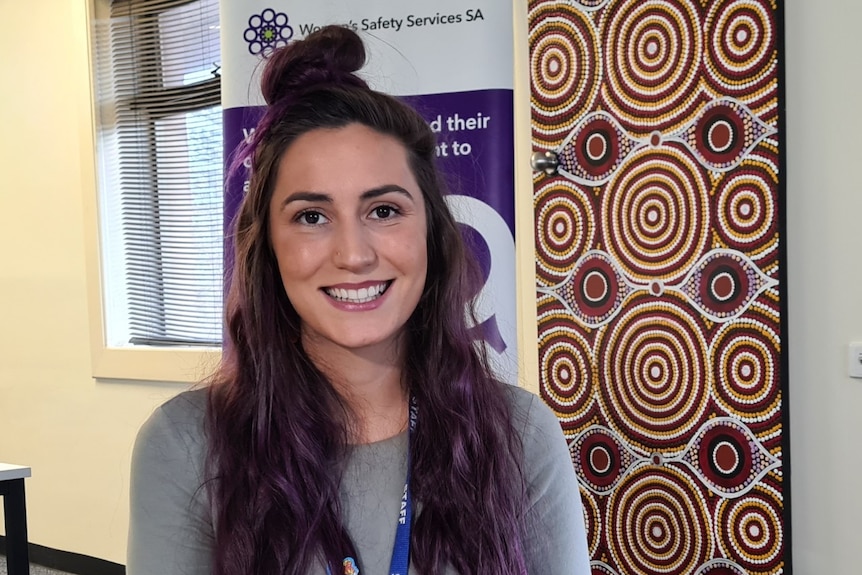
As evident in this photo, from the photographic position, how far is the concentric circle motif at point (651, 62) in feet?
7.21

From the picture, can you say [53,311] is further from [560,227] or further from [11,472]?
[560,227]

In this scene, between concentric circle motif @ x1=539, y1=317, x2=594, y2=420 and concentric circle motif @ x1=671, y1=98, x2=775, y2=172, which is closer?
concentric circle motif @ x1=671, y1=98, x2=775, y2=172

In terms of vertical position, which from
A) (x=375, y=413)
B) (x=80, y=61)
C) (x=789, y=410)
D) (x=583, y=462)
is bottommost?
(x=583, y=462)

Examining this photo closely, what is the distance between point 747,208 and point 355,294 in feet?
4.16

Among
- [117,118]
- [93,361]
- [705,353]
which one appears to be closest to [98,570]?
[93,361]

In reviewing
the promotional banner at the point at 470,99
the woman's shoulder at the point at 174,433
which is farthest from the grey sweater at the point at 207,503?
the promotional banner at the point at 470,99

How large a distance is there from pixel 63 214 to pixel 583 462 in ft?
9.36

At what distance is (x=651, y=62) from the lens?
7.39ft

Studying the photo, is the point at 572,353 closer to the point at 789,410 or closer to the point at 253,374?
the point at 789,410

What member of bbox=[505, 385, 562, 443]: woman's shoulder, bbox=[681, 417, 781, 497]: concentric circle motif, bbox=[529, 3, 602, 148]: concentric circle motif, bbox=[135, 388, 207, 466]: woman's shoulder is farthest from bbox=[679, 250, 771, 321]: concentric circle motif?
bbox=[135, 388, 207, 466]: woman's shoulder

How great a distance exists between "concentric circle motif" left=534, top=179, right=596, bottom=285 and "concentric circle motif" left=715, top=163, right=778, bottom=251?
0.37 meters

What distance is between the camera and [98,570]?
396cm

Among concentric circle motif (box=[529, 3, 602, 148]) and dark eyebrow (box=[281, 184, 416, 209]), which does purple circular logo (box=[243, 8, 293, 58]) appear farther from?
dark eyebrow (box=[281, 184, 416, 209])

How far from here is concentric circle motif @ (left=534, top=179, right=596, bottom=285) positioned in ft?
7.86
